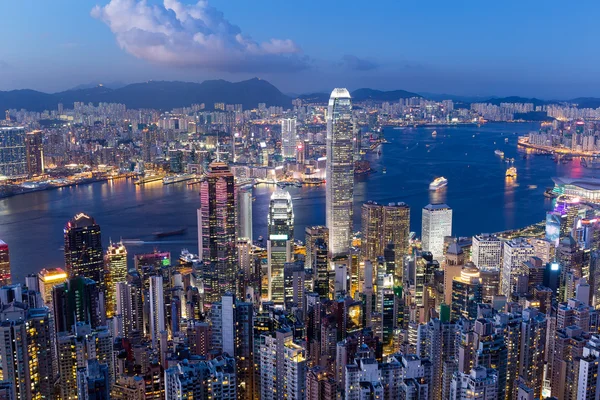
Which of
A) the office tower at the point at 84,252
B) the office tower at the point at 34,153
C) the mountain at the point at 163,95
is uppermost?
the mountain at the point at 163,95

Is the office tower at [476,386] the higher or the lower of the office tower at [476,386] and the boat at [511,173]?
the lower

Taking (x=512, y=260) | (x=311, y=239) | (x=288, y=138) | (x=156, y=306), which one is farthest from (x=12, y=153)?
(x=512, y=260)

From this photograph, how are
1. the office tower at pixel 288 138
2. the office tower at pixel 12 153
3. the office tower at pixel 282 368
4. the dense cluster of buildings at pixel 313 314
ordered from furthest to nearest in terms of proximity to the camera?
1. the office tower at pixel 288 138
2. the office tower at pixel 12 153
3. the office tower at pixel 282 368
4. the dense cluster of buildings at pixel 313 314

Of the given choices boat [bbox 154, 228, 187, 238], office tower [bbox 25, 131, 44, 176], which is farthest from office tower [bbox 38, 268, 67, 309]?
office tower [bbox 25, 131, 44, 176]

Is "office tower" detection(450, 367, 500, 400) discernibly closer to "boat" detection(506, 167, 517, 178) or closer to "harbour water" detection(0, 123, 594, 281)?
"harbour water" detection(0, 123, 594, 281)

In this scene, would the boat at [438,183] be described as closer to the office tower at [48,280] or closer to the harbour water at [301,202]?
the harbour water at [301,202]

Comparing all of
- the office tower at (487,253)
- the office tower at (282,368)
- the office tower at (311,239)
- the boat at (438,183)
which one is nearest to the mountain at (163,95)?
the boat at (438,183)

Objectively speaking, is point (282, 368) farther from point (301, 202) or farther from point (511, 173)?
point (511, 173)
